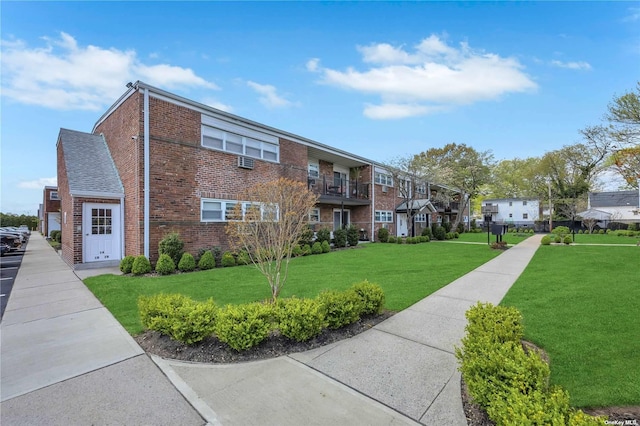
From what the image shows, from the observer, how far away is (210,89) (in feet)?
42.1

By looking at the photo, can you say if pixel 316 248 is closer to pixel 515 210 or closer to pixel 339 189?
pixel 339 189

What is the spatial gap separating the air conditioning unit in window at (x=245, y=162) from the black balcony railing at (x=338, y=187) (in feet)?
14.2

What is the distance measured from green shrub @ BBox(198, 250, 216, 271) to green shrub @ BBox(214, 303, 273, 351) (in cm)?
670

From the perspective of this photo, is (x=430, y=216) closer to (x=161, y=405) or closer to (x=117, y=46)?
(x=117, y=46)

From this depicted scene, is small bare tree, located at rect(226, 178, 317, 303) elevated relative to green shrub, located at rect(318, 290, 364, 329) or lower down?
elevated

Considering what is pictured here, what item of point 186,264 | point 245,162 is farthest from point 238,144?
point 186,264

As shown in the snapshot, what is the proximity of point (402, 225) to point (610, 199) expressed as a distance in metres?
33.2

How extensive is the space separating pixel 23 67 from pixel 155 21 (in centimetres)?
417

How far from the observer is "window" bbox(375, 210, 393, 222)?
2148 centimetres

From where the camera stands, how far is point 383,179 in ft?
73.3

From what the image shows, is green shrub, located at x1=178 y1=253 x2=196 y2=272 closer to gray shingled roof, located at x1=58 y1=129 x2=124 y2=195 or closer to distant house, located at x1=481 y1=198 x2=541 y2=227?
gray shingled roof, located at x1=58 y1=129 x2=124 y2=195

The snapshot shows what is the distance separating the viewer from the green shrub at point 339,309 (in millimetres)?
4152

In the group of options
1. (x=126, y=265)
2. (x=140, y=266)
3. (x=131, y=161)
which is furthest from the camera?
(x=131, y=161)

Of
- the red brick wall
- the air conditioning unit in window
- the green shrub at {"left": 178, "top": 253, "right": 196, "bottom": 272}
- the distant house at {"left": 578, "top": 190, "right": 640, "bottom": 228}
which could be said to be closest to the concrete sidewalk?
the green shrub at {"left": 178, "top": 253, "right": 196, "bottom": 272}
